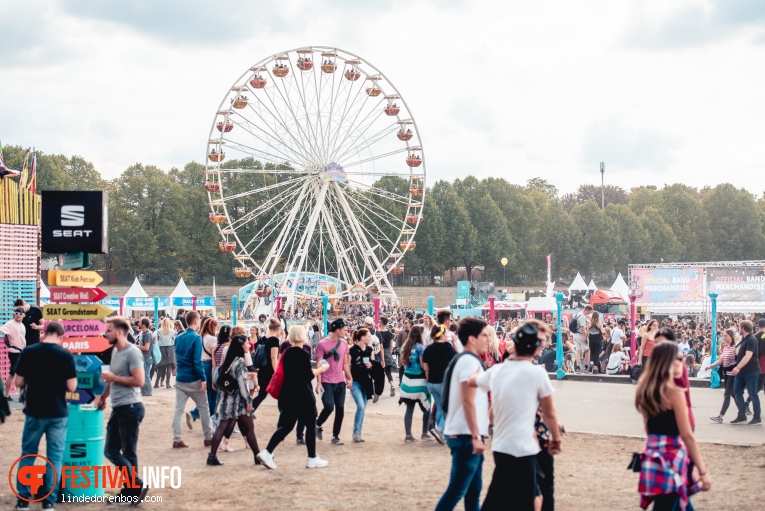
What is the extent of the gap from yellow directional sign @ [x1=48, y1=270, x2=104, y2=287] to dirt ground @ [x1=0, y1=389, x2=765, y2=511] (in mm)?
2076

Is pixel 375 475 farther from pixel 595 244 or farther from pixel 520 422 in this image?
pixel 595 244

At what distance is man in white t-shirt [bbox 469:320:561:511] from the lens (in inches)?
237

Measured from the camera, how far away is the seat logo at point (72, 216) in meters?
8.82

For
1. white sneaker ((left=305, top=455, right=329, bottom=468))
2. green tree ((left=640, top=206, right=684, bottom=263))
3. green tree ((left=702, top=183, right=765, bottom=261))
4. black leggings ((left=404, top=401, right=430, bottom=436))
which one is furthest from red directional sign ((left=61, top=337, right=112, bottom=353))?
green tree ((left=702, top=183, right=765, bottom=261))

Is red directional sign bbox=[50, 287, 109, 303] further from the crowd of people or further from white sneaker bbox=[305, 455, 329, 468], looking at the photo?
white sneaker bbox=[305, 455, 329, 468]

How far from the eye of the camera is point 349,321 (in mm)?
37781

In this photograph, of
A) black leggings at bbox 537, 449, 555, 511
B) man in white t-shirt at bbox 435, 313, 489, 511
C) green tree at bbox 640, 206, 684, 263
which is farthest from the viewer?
green tree at bbox 640, 206, 684, 263

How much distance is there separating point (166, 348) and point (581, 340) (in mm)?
10126

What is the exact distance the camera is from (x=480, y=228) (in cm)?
8431

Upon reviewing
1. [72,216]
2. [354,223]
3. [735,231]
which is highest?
[735,231]

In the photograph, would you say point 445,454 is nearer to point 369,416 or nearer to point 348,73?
point 369,416

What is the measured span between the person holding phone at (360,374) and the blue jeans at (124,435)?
4361 millimetres

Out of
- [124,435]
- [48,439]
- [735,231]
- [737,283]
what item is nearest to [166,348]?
[124,435]

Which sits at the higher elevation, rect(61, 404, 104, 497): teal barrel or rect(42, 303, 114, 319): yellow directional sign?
rect(42, 303, 114, 319): yellow directional sign
